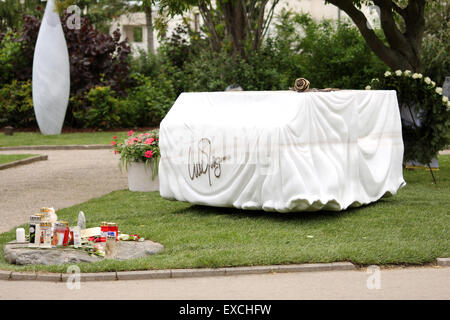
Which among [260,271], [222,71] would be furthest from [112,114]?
[260,271]

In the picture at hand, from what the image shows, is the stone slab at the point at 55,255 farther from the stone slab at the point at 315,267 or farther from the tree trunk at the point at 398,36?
the tree trunk at the point at 398,36

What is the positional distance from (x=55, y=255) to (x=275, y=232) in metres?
2.32

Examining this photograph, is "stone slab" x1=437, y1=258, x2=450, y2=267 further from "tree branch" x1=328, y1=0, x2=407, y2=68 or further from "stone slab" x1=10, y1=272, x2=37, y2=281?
"tree branch" x1=328, y1=0, x2=407, y2=68

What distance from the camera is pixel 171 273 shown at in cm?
675

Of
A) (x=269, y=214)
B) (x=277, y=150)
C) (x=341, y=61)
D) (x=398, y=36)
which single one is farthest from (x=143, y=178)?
(x=341, y=61)

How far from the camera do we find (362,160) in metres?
9.59

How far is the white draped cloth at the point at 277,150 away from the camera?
8.66 m

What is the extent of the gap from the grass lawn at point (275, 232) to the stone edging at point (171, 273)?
0.15 m

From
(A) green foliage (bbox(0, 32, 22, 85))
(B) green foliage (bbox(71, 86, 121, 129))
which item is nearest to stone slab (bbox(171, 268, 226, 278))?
(B) green foliage (bbox(71, 86, 121, 129))

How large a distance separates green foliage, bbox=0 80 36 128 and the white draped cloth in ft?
58.0

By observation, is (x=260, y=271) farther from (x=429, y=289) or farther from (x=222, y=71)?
(x=222, y=71)

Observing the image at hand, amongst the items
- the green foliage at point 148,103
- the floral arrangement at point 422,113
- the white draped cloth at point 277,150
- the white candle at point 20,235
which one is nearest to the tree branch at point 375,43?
the floral arrangement at point 422,113

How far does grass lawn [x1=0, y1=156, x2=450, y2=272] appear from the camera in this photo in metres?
7.10
